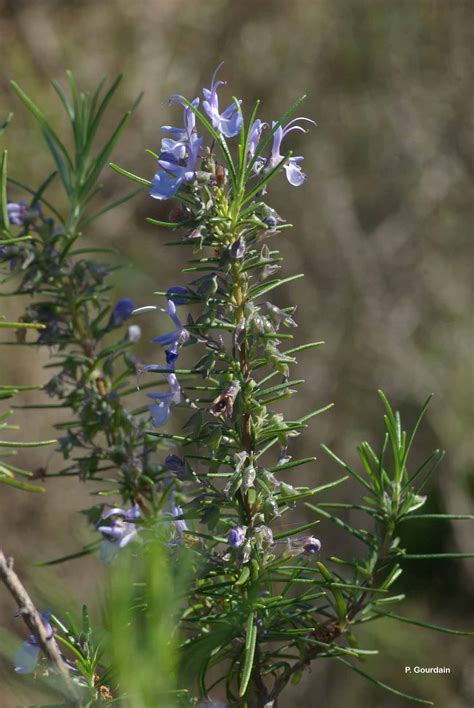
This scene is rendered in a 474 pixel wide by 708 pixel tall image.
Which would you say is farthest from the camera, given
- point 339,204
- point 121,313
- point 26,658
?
point 339,204

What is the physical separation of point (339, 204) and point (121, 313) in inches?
91.8

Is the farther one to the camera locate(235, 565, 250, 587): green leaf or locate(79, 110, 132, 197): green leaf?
locate(79, 110, 132, 197): green leaf

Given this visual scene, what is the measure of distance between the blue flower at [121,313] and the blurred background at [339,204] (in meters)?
1.98

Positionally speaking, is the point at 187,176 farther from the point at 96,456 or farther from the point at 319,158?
the point at 319,158

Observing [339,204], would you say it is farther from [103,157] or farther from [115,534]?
[115,534]

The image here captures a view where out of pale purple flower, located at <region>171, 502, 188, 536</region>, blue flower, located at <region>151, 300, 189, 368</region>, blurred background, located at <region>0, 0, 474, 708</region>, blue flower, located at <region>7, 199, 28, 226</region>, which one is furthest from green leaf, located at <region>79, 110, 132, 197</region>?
blurred background, located at <region>0, 0, 474, 708</region>

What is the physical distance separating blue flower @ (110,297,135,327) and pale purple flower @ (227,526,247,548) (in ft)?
0.87

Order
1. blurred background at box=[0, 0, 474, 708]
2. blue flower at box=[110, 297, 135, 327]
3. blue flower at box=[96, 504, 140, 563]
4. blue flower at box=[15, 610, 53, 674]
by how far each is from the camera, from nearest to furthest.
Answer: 1. blue flower at box=[15, 610, 53, 674]
2. blue flower at box=[96, 504, 140, 563]
3. blue flower at box=[110, 297, 135, 327]
4. blurred background at box=[0, 0, 474, 708]

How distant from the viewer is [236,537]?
18.2 inches

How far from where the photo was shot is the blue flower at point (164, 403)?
20.1 inches

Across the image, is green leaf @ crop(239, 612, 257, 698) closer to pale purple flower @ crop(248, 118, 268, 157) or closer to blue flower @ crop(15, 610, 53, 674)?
blue flower @ crop(15, 610, 53, 674)

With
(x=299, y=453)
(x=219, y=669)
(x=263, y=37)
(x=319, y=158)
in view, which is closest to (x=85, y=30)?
(x=263, y=37)

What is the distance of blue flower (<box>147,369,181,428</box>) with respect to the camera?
51 cm

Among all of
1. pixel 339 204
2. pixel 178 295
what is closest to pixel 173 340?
pixel 178 295
